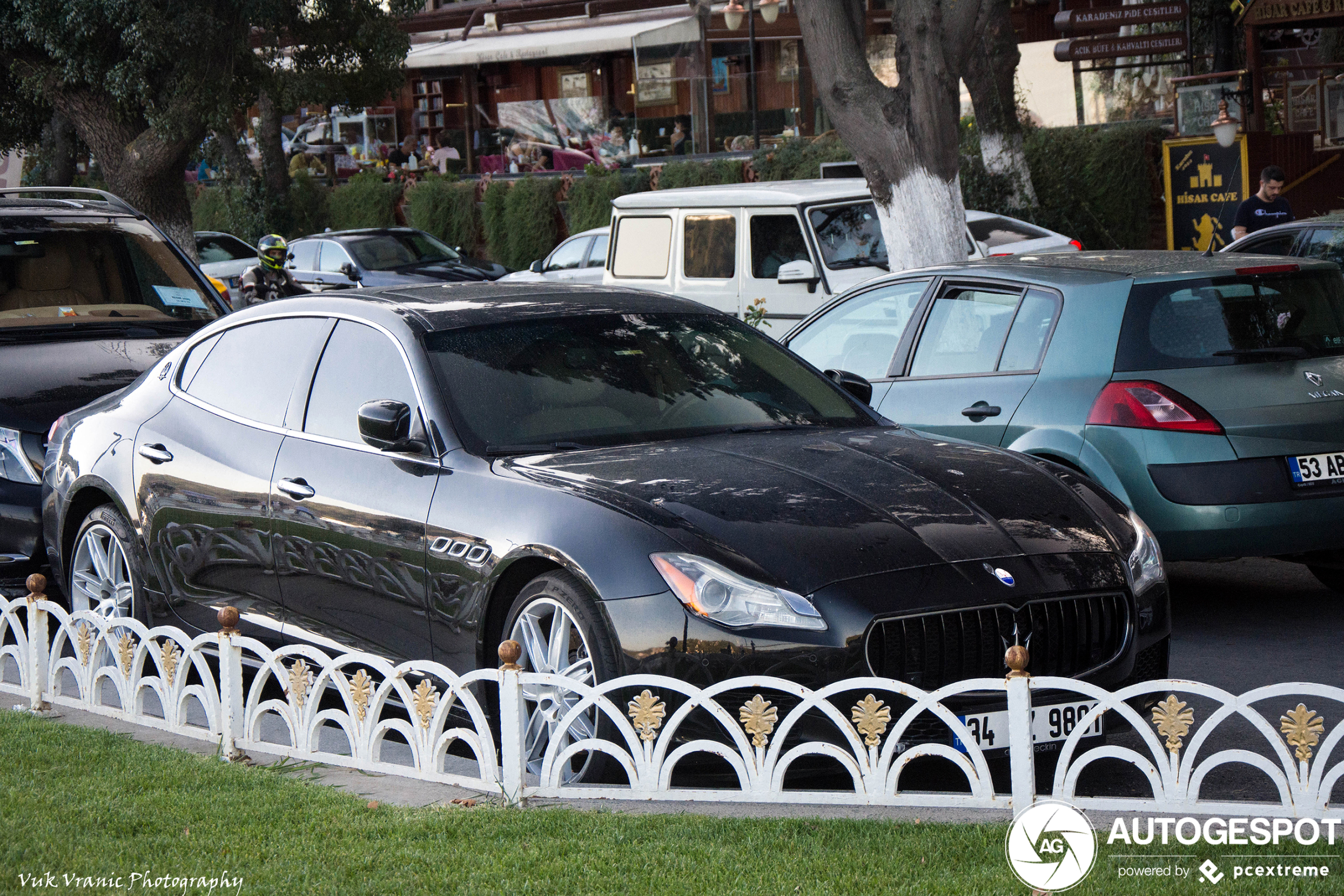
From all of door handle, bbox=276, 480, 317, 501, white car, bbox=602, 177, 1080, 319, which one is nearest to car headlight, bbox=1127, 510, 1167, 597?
door handle, bbox=276, 480, 317, 501

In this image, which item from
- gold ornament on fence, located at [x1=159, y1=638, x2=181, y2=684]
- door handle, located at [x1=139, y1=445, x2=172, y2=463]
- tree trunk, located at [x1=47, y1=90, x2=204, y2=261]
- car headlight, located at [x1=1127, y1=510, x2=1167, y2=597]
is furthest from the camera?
tree trunk, located at [x1=47, y1=90, x2=204, y2=261]

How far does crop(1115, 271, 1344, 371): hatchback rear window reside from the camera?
698cm

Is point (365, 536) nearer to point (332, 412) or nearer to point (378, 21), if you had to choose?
point (332, 412)

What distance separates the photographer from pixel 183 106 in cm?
1841

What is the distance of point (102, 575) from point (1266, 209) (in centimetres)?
1101

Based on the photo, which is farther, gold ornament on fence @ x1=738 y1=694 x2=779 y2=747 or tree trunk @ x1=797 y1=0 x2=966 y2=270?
tree trunk @ x1=797 y1=0 x2=966 y2=270

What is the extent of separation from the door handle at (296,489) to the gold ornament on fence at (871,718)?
228 centimetres

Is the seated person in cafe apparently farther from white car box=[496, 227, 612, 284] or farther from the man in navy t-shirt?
the man in navy t-shirt

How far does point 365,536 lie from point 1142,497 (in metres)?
3.26

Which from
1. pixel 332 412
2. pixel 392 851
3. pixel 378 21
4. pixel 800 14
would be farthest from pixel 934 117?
pixel 378 21

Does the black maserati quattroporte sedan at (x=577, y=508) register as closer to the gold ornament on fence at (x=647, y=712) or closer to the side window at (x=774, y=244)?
the gold ornament on fence at (x=647, y=712)

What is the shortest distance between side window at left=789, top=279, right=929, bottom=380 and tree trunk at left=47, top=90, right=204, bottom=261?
1198cm

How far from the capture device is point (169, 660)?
5496 millimetres

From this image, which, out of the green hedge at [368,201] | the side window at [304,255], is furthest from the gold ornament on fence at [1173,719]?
the green hedge at [368,201]
